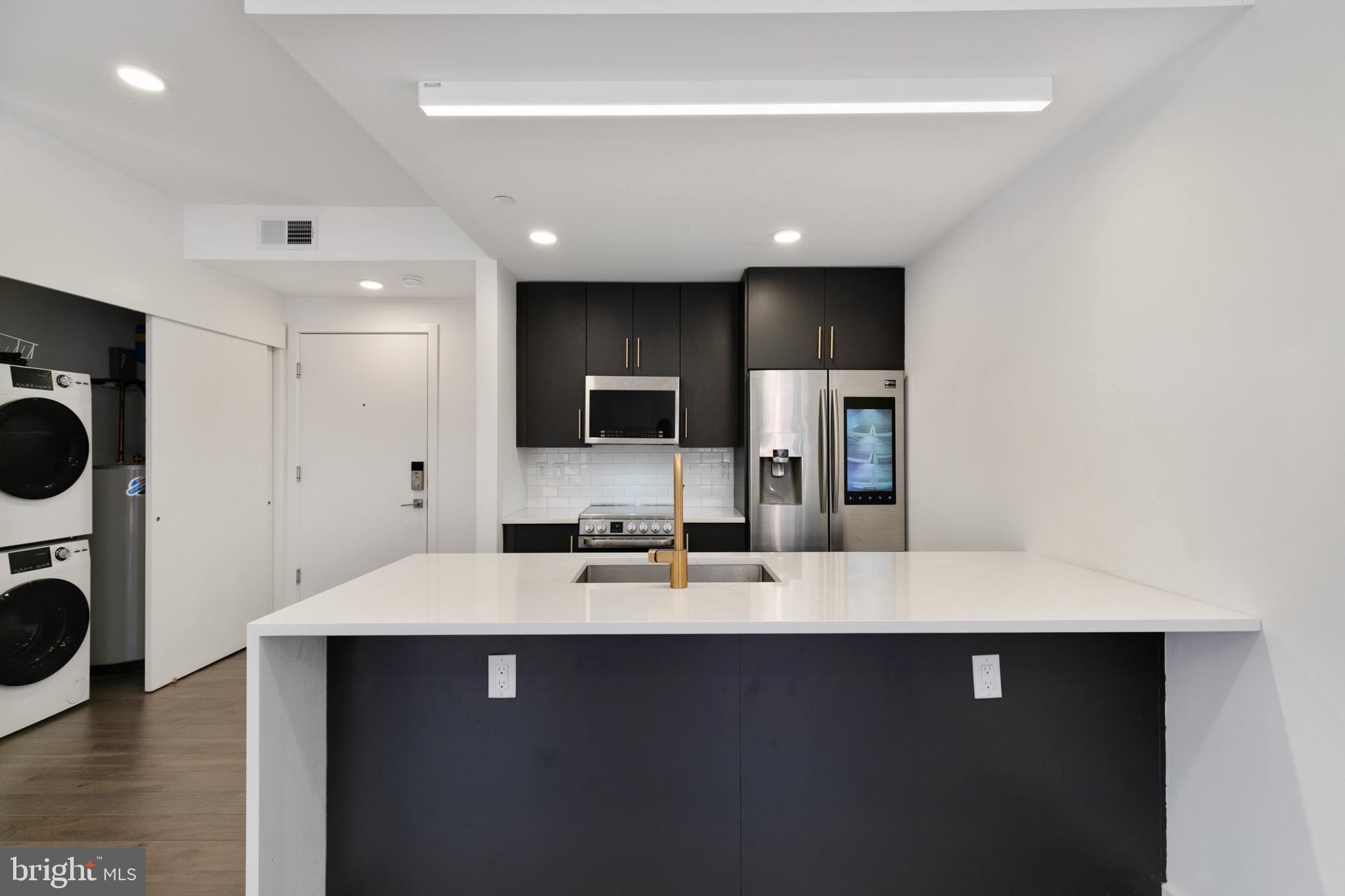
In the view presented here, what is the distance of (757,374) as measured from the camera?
12.2 feet

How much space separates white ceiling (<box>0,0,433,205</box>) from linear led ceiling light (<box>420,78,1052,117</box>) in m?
0.85

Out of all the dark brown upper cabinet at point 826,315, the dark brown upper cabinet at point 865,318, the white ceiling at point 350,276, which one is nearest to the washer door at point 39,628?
the white ceiling at point 350,276

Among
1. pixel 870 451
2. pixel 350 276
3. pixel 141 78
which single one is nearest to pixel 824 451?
pixel 870 451

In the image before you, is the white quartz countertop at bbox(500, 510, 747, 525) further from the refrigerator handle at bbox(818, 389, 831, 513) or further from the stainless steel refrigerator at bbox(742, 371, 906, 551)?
the refrigerator handle at bbox(818, 389, 831, 513)

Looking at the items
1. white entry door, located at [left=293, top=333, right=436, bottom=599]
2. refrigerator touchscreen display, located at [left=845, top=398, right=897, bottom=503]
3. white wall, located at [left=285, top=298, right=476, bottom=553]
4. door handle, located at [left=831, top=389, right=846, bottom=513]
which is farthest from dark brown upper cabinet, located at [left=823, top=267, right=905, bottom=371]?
white entry door, located at [left=293, top=333, right=436, bottom=599]

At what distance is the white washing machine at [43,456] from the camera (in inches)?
111

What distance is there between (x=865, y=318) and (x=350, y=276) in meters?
3.14

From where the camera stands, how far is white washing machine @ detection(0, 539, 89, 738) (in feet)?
9.23

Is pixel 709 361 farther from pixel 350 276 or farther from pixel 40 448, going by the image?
pixel 40 448

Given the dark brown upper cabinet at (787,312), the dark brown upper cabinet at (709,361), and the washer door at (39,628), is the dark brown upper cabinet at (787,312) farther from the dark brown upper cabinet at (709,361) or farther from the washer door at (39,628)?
the washer door at (39,628)

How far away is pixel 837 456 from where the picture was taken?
11.8ft

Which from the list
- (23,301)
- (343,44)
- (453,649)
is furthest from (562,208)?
(23,301)

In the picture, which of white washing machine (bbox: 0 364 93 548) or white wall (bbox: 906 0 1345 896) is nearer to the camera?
white wall (bbox: 906 0 1345 896)

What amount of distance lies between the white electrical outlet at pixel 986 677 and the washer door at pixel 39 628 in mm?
3920
